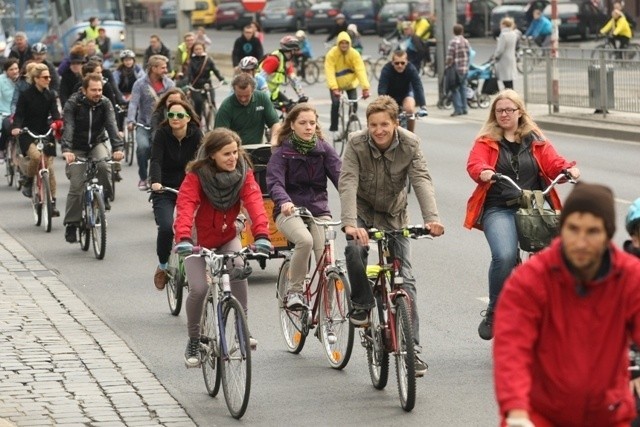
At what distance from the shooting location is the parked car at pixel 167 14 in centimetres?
7494

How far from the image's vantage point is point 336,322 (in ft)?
31.1

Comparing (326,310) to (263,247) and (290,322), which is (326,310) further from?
(263,247)

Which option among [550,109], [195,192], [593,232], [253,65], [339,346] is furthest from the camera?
[550,109]

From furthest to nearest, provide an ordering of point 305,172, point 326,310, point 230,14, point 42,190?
point 230,14 → point 42,190 → point 305,172 → point 326,310

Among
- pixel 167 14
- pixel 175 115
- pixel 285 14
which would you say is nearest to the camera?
pixel 175 115

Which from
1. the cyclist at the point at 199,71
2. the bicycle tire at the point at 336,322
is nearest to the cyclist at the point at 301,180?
the bicycle tire at the point at 336,322

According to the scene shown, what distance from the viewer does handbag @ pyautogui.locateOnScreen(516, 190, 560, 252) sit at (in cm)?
901

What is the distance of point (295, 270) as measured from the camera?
389 inches

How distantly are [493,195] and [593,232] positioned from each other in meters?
4.88

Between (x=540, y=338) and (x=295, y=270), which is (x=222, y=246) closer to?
(x=295, y=270)

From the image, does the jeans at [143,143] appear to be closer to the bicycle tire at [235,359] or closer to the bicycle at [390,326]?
the bicycle at [390,326]

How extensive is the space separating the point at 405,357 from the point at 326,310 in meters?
1.44

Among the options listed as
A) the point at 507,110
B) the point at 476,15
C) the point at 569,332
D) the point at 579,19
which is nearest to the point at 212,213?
the point at 507,110

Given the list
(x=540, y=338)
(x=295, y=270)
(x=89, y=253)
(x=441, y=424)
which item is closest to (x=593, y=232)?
(x=540, y=338)
